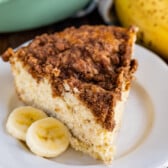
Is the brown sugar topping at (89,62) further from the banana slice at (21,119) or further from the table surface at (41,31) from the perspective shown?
the table surface at (41,31)

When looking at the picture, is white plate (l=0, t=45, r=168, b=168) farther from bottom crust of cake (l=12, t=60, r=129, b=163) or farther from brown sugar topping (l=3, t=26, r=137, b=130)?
brown sugar topping (l=3, t=26, r=137, b=130)

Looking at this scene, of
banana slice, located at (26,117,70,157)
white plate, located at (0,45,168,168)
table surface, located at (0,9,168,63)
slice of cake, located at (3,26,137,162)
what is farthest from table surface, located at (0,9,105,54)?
banana slice, located at (26,117,70,157)

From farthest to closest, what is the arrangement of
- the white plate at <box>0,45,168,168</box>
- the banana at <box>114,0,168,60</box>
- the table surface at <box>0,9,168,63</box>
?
the table surface at <box>0,9,168,63</box> → the banana at <box>114,0,168,60</box> → the white plate at <box>0,45,168,168</box>

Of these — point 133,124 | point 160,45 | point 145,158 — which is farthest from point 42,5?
point 145,158

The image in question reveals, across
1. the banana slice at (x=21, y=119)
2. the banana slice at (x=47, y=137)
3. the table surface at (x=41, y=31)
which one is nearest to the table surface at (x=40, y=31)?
the table surface at (x=41, y=31)

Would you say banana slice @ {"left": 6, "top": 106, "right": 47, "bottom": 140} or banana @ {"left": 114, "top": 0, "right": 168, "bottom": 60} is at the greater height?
banana @ {"left": 114, "top": 0, "right": 168, "bottom": 60}

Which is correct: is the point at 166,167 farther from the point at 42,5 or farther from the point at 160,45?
the point at 42,5

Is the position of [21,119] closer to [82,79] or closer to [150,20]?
[82,79]
